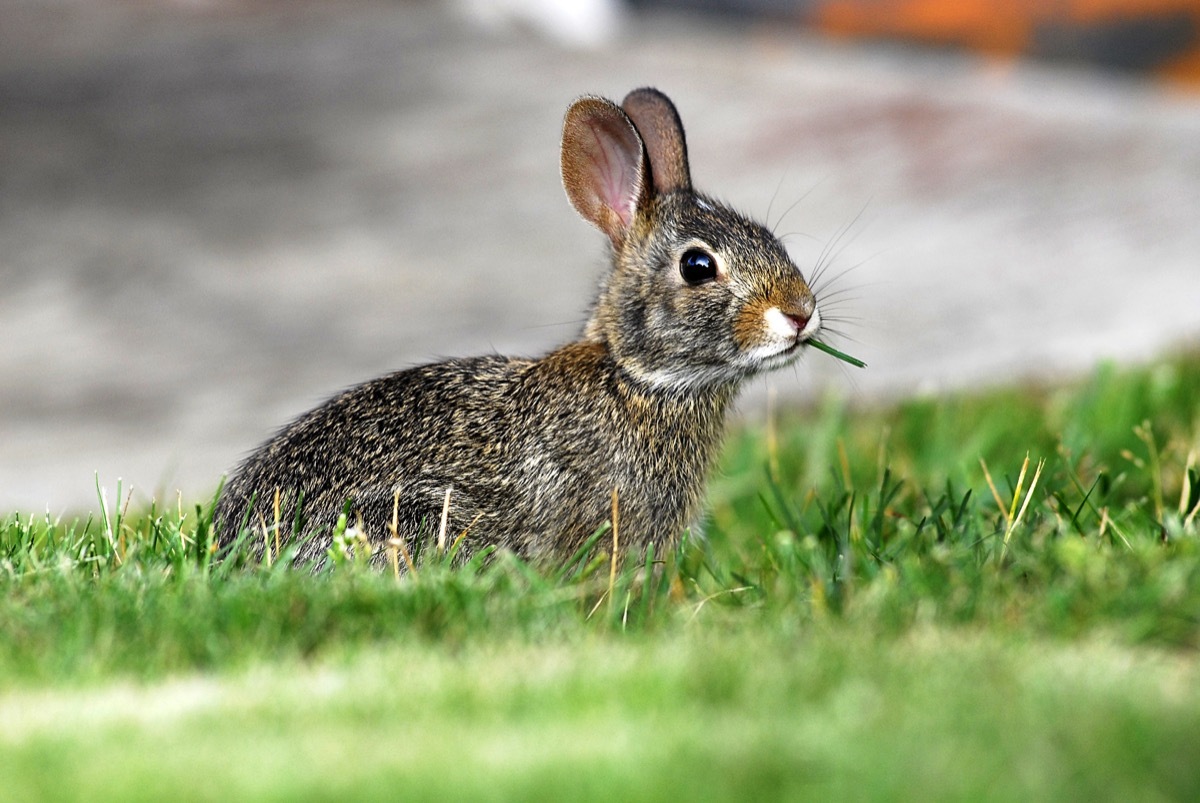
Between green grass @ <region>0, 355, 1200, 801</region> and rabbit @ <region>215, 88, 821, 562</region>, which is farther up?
rabbit @ <region>215, 88, 821, 562</region>

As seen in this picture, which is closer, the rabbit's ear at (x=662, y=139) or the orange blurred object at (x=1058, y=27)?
the rabbit's ear at (x=662, y=139)

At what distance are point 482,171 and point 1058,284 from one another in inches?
219

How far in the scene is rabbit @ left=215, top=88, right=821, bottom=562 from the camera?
4.41 meters

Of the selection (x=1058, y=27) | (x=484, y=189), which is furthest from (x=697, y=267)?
(x=1058, y=27)

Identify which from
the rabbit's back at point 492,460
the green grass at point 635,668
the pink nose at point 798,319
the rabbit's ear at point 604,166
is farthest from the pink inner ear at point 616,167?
the green grass at point 635,668

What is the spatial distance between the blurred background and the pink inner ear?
2.64 m

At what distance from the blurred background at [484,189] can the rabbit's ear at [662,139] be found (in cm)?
250

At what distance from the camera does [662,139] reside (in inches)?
201

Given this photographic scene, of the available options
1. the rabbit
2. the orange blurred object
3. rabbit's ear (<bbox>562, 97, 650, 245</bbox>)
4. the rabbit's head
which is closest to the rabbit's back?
the rabbit

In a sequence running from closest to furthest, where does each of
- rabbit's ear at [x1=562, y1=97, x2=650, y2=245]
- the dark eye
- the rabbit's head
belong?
the rabbit's head
the dark eye
rabbit's ear at [x1=562, y1=97, x2=650, y2=245]

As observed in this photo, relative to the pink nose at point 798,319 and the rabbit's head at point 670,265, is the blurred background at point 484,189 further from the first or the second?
the pink nose at point 798,319

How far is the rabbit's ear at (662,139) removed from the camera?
5.09 m

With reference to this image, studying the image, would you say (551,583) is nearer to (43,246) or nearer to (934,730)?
(934,730)

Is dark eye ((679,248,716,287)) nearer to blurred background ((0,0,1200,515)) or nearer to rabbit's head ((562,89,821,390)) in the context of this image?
rabbit's head ((562,89,821,390))
